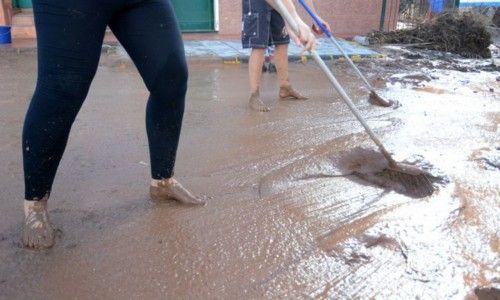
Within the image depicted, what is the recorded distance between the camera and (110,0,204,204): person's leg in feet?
6.06

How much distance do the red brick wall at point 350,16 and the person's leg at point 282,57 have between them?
457cm

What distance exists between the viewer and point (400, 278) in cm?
170

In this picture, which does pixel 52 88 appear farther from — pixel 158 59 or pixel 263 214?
pixel 263 214

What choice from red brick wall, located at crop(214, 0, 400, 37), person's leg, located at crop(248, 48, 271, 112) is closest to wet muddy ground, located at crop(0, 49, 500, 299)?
person's leg, located at crop(248, 48, 271, 112)

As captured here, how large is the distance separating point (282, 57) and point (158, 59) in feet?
8.43

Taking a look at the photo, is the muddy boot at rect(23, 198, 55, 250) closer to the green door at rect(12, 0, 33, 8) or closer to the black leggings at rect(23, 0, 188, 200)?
the black leggings at rect(23, 0, 188, 200)

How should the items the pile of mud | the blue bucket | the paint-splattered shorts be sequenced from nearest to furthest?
the paint-splattered shorts, the blue bucket, the pile of mud

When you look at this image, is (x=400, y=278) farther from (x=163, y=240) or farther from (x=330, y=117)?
(x=330, y=117)

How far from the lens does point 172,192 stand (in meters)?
2.19

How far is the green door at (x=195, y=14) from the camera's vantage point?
841cm

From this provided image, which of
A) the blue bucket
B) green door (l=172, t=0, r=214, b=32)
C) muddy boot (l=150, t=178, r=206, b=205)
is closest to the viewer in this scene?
muddy boot (l=150, t=178, r=206, b=205)


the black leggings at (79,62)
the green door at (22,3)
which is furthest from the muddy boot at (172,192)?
the green door at (22,3)

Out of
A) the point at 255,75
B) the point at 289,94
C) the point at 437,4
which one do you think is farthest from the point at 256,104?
the point at 437,4

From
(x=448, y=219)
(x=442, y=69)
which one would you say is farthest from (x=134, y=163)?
(x=442, y=69)
